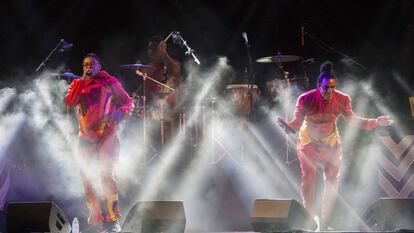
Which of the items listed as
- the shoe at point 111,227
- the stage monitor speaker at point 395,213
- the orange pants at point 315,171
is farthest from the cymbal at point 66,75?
the stage monitor speaker at point 395,213

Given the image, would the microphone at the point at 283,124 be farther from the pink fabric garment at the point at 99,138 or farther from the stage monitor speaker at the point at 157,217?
the pink fabric garment at the point at 99,138

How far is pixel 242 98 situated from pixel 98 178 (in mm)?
4974

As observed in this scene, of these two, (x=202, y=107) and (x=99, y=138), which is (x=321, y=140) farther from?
(x=202, y=107)

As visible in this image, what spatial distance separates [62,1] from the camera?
11656mm

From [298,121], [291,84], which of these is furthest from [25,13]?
[298,121]

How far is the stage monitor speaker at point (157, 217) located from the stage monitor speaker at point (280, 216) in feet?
2.81

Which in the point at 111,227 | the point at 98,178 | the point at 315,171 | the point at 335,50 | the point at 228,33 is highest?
the point at 228,33

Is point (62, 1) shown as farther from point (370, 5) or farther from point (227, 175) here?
point (370, 5)

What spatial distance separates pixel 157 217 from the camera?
6281 millimetres

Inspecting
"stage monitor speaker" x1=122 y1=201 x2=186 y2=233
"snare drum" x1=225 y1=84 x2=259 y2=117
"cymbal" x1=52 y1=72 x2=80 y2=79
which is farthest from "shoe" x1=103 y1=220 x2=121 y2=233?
"snare drum" x1=225 y1=84 x2=259 y2=117

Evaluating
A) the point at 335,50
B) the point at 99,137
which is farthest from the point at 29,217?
the point at 335,50

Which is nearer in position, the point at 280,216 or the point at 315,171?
the point at 280,216

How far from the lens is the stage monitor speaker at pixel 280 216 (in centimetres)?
605

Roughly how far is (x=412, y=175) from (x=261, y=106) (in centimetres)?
345
